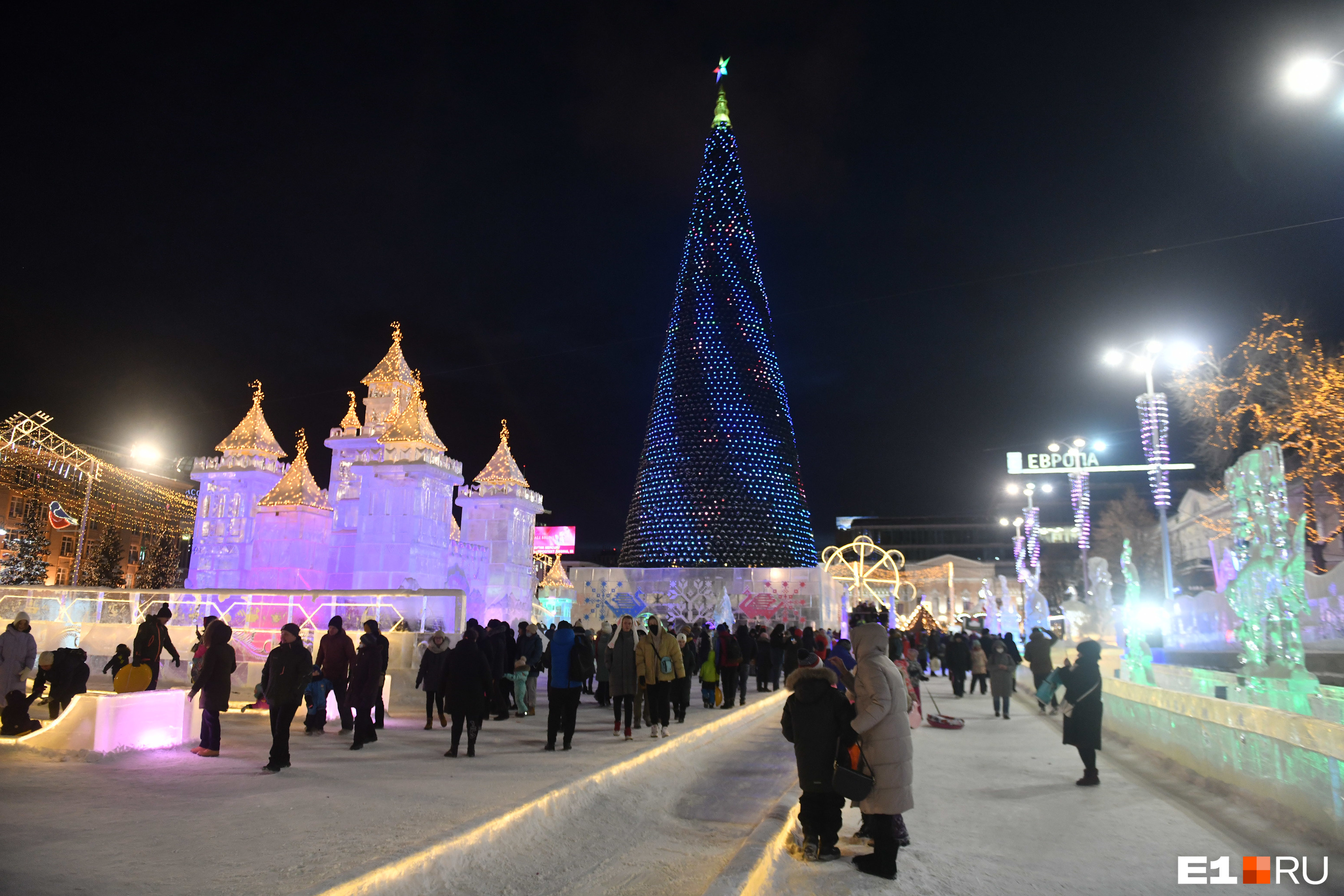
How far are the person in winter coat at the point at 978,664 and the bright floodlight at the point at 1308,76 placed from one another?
478 inches

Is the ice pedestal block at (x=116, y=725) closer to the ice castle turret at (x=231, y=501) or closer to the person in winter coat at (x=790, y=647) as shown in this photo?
the person in winter coat at (x=790, y=647)

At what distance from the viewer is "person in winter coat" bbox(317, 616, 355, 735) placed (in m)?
9.16

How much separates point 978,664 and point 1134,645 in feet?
11.4

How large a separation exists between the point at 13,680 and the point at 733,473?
27207 millimetres

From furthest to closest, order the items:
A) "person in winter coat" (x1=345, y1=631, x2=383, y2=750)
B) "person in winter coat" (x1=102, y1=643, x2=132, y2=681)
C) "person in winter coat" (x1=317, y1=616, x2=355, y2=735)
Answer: "person in winter coat" (x1=102, y1=643, x2=132, y2=681), "person in winter coat" (x1=317, y1=616, x2=355, y2=735), "person in winter coat" (x1=345, y1=631, x2=383, y2=750)

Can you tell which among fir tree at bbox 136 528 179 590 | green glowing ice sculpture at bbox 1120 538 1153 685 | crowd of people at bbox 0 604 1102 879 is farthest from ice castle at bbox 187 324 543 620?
fir tree at bbox 136 528 179 590

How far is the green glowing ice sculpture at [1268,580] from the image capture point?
9297 mm

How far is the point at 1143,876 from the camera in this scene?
4926mm

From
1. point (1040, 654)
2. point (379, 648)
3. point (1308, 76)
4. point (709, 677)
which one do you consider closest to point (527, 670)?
point (709, 677)

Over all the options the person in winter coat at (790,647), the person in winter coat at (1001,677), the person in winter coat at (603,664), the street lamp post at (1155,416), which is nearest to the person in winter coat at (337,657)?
the person in winter coat at (603,664)

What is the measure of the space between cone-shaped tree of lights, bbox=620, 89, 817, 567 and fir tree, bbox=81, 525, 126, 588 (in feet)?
102

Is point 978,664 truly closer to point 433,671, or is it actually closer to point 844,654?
point 844,654

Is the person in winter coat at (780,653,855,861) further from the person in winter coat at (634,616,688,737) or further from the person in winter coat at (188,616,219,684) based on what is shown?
the person in winter coat at (188,616,219,684)

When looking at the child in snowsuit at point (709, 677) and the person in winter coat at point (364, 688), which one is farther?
the child in snowsuit at point (709, 677)
